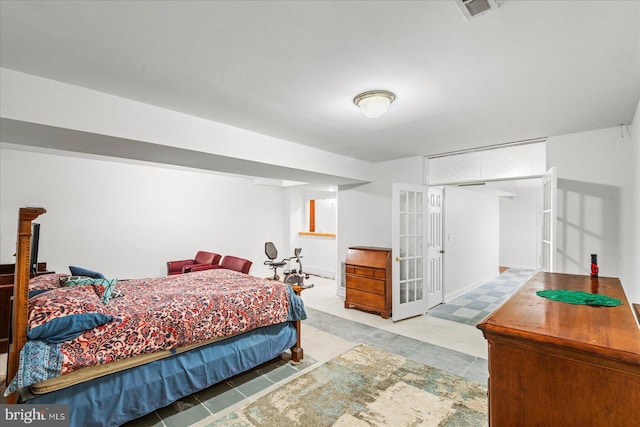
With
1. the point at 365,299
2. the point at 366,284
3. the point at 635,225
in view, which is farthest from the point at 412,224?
the point at 635,225

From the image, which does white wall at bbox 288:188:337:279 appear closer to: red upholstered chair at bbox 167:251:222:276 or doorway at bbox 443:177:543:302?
red upholstered chair at bbox 167:251:222:276

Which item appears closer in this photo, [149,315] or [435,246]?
[149,315]

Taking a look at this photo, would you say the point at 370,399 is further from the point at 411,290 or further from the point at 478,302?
the point at 478,302

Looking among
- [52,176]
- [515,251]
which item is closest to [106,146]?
[52,176]

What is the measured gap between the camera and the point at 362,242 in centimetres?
523

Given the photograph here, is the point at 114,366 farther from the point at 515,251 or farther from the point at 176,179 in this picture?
the point at 515,251

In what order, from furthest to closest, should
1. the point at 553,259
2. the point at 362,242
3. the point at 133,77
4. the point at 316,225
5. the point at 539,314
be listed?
the point at 316,225 → the point at 362,242 → the point at 553,259 → the point at 133,77 → the point at 539,314

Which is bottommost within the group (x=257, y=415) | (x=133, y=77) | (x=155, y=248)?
(x=257, y=415)

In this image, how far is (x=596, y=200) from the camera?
315 centimetres

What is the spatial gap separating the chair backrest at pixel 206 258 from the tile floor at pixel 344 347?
6.29 feet

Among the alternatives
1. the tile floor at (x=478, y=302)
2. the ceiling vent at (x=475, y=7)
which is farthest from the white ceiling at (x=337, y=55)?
the tile floor at (x=478, y=302)

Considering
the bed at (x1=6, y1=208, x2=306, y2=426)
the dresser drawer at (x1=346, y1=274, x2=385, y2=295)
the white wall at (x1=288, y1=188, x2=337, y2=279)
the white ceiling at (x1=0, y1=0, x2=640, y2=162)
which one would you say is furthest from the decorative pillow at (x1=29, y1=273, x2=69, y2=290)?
the white wall at (x1=288, y1=188, x2=337, y2=279)

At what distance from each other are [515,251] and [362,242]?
643 cm

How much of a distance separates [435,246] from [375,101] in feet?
11.0
